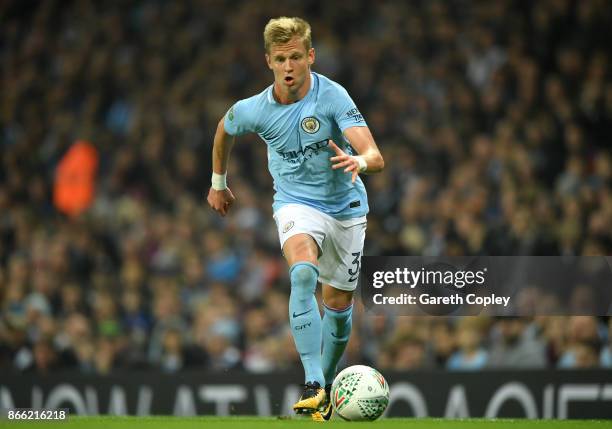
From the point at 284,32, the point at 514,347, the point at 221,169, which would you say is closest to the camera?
the point at 284,32

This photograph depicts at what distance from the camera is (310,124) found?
271 inches

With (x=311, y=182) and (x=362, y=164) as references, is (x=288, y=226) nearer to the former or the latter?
(x=311, y=182)

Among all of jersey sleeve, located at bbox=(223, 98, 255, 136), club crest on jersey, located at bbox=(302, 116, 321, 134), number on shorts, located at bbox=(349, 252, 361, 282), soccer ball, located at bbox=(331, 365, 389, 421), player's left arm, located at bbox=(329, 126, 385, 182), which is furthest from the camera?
number on shorts, located at bbox=(349, 252, 361, 282)

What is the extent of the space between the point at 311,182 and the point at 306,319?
2.85 ft

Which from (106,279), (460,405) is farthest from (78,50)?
(460,405)

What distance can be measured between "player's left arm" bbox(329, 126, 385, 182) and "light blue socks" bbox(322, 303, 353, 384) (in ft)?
3.76

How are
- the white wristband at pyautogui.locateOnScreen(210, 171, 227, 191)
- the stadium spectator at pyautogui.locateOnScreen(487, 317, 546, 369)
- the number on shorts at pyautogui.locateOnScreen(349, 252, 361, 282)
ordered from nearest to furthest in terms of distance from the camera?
the number on shorts at pyautogui.locateOnScreen(349, 252, 361, 282) < the white wristband at pyautogui.locateOnScreen(210, 171, 227, 191) < the stadium spectator at pyautogui.locateOnScreen(487, 317, 546, 369)

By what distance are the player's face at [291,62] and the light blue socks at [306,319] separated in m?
1.07

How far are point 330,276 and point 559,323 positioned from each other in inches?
115

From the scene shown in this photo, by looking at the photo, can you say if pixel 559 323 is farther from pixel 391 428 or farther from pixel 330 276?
pixel 391 428

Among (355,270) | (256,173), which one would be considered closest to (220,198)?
(355,270)

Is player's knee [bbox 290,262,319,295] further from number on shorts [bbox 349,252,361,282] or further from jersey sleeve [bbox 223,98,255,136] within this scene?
jersey sleeve [bbox 223,98,255,136]

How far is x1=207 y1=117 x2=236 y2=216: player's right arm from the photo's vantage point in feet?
23.9

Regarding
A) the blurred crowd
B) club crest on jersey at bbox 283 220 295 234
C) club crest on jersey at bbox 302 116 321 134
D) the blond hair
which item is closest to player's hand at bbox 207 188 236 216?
club crest on jersey at bbox 283 220 295 234
